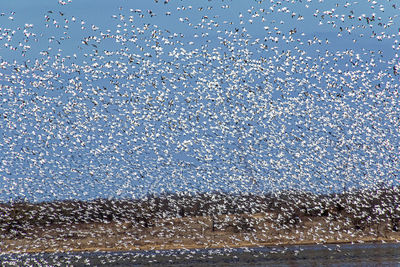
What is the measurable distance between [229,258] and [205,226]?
855 inches

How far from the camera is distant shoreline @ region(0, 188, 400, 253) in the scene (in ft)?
189

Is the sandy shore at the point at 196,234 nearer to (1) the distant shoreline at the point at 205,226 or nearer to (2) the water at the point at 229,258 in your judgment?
(1) the distant shoreline at the point at 205,226

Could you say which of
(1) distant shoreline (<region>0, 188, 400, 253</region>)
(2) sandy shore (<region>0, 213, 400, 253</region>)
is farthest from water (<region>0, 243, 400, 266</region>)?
(1) distant shoreline (<region>0, 188, 400, 253</region>)

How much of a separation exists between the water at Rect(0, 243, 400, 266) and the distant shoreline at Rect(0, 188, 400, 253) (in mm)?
6634

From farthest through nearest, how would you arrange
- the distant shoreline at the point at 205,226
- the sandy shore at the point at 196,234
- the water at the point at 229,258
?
the distant shoreline at the point at 205,226 < the sandy shore at the point at 196,234 < the water at the point at 229,258

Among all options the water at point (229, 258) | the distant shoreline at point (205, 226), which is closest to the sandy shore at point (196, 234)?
the distant shoreline at point (205, 226)

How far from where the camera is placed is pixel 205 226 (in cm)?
6350

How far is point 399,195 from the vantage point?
2773 inches

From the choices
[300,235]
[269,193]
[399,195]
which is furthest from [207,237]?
[269,193]

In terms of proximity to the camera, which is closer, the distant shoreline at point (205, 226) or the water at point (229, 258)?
the water at point (229, 258)

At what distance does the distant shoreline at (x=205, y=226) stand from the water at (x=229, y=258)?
261 inches

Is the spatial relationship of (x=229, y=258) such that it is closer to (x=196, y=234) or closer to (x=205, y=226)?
(x=196, y=234)

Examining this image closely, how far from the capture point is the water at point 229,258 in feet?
120

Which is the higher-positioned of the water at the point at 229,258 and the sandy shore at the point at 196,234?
the sandy shore at the point at 196,234
